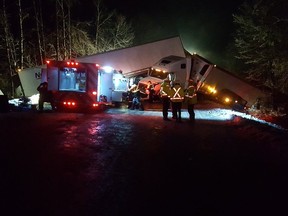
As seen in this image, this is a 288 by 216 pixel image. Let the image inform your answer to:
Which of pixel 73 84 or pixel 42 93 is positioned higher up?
pixel 73 84

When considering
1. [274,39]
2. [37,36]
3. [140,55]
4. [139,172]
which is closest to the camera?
[139,172]

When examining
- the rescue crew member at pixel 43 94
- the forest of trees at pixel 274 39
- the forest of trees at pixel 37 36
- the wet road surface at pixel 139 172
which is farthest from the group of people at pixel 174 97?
the forest of trees at pixel 37 36

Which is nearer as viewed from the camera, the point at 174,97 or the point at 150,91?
→ the point at 174,97

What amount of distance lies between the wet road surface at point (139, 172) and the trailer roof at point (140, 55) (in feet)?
46.5

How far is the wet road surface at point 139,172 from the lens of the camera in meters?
4.90

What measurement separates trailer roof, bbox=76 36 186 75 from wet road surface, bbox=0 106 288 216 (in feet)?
46.5

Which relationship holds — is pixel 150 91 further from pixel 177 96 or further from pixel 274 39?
pixel 177 96

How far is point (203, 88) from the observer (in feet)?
81.3

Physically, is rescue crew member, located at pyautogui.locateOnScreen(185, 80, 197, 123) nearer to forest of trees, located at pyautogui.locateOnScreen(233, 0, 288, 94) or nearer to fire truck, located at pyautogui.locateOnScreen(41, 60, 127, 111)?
fire truck, located at pyautogui.locateOnScreen(41, 60, 127, 111)

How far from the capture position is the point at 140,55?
25.5m

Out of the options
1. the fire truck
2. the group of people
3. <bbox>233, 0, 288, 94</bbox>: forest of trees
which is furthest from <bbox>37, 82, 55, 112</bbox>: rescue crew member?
<bbox>233, 0, 288, 94</bbox>: forest of trees

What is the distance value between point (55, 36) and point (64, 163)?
97.4 feet

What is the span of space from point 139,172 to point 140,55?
19.5 meters

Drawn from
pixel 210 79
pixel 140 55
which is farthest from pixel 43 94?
pixel 210 79
